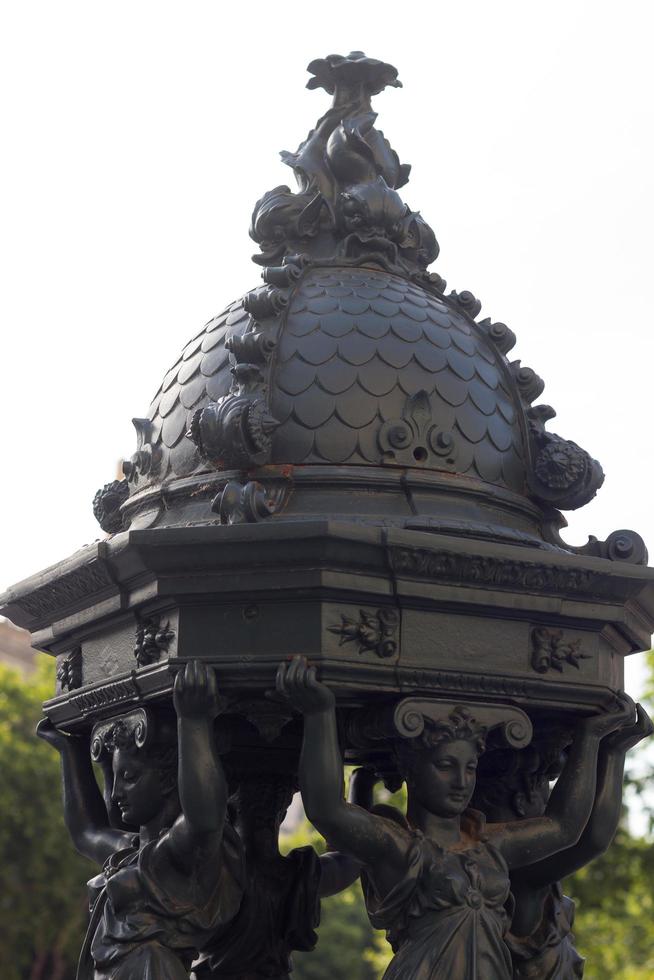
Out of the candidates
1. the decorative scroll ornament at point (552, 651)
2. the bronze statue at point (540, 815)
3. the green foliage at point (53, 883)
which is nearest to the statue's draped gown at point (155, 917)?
the bronze statue at point (540, 815)

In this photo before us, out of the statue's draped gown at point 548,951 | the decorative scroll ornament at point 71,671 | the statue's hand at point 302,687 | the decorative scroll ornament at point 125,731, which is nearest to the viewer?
the statue's hand at point 302,687

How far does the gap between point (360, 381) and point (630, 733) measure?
154cm

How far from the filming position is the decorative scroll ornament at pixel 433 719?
483 centimetres

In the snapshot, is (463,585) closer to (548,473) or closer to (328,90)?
(548,473)

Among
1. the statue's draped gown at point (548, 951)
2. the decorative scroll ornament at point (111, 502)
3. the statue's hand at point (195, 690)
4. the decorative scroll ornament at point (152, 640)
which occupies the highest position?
the decorative scroll ornament at point (111, 502)

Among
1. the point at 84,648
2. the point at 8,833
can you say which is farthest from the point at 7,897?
the point at 84,648

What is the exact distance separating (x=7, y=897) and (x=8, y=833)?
1.22 m

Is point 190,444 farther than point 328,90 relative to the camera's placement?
No

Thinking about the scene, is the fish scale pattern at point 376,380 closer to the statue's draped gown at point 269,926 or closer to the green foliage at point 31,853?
Result: the statue's draped gown at point 269,926

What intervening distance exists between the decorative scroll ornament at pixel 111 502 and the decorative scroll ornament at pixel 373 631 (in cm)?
144

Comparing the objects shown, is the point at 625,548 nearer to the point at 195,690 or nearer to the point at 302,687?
the point at 302,687

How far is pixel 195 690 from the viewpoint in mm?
4711

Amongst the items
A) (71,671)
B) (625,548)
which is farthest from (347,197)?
(71,671)

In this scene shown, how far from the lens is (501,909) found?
4969 millimetres
